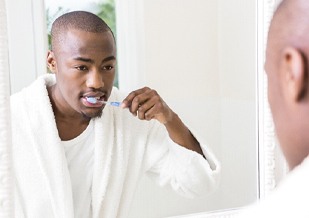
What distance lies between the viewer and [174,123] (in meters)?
0.76

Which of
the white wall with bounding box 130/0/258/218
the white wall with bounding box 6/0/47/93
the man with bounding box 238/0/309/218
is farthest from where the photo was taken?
the white wall with bounding box 130/0/258/218

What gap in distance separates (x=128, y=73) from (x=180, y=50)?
0.10m

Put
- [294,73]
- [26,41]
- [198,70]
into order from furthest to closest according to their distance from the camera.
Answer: [198,70]
[26,41]
[294,73]

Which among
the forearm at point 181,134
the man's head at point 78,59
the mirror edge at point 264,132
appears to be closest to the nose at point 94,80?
the man's head at point 78,59

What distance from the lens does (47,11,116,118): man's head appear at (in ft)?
2.21

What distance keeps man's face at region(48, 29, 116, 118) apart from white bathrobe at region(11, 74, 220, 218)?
0.06 feet

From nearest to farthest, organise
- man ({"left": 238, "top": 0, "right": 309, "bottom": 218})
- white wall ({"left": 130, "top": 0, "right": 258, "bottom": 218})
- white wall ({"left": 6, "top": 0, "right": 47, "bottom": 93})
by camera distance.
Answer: man ({"left": 238, "top": 0, "right": 309, "bottom": 218}) < white wall ({"left": 6, "top": 0, "right": 47, "bottom": 93}) < white wall ({"left": 130, "top": 0, "right": 258, "bottom": 218})

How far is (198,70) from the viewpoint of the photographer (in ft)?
2.61

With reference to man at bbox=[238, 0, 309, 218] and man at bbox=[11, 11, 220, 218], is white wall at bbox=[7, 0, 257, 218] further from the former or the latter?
man at bbox=[238, 0, 309, 218]

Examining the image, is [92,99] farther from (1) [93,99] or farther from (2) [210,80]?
(2) [210,80]

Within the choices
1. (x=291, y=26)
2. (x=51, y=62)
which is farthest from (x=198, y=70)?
(x=291, y=26)

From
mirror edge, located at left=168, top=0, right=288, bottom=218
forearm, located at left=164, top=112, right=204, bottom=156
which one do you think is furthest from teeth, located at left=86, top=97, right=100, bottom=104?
mirror edge, located at left=168, top=0, right=288, bottom=218

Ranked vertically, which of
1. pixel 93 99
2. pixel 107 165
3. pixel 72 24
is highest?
pixel 72 24

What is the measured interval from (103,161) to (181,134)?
139 millimetres
